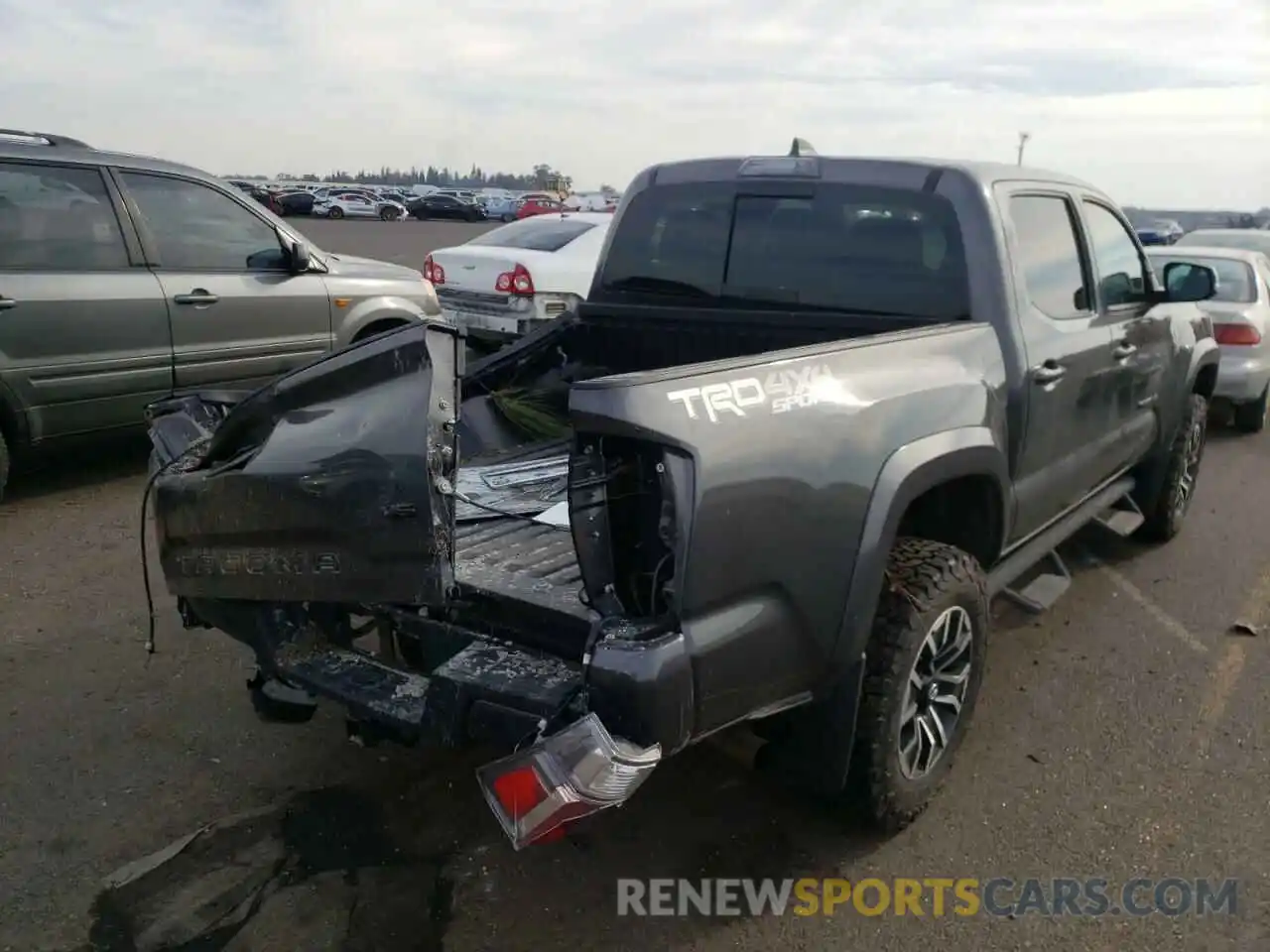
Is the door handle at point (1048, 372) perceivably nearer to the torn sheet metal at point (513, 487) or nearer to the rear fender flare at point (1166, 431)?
the torn sheet metal at point (513, 487)

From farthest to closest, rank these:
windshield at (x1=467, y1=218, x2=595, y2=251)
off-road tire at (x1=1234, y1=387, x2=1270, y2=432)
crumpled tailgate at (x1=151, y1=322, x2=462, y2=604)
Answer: windshield at (x1=467, y1=218, x2=595, y2=251)
off-road tire at (x1=1234, y1=387, x2=1270, y2=432)
crumpled tailgate at (x1=151, y1=322, x2=462, y2=604)

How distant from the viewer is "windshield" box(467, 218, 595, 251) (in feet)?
32.7

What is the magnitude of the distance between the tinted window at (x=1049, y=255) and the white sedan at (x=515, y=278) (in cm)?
550

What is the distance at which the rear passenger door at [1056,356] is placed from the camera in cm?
363

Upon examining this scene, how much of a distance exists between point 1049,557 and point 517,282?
5.90m

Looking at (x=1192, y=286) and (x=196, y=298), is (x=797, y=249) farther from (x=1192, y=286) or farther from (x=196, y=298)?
(x=196, y=298)

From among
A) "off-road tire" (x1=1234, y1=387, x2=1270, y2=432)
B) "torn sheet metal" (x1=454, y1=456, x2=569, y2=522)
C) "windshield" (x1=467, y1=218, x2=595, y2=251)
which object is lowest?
"off-road tire" (x1=1234, y1=387, x2=1270, y2=432)

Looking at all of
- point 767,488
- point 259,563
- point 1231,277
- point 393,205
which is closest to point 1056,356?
point 767,488

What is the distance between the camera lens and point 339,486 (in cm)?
254

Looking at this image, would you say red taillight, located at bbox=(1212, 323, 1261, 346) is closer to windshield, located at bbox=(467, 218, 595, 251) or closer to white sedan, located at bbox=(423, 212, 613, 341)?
white sedan, located at bbox=(423, 212, 613, 341)

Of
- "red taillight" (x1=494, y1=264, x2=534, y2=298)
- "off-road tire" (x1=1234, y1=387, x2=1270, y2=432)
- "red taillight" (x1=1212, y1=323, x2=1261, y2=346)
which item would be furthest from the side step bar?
"red taillight" (x1=494, y1=264, x2=534, y2=298)

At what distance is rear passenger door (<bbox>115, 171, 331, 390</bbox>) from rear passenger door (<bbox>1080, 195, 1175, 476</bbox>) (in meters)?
4.92

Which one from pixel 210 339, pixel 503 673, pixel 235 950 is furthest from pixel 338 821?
pixel 210 339

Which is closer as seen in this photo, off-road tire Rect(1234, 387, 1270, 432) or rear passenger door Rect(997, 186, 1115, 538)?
rear passenger door Rect(997, 186, 1115, 538)
